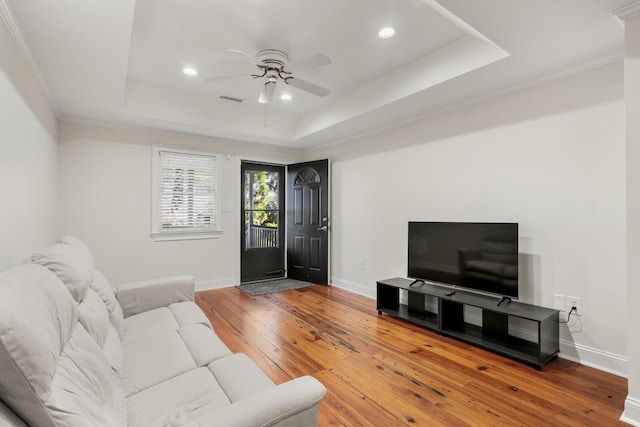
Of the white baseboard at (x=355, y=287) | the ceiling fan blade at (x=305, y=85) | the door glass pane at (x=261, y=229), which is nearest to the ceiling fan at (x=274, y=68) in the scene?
the ceiling fan blade at (x=305, y=85)

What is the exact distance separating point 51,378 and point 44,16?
2.18 m

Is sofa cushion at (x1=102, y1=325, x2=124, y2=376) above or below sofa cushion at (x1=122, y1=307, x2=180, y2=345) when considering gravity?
above

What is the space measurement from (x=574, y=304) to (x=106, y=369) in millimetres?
3230

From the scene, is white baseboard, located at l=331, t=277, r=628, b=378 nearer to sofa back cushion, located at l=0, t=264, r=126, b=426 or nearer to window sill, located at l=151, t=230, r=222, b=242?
sofa back cushion, located at l=0, t=264, r=126, b=426

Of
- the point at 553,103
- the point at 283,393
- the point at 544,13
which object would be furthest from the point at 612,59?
the point at 283,393

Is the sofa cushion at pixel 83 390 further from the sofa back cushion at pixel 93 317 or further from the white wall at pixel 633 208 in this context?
the white wall at pixel 633 208

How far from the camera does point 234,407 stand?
40.9 inches

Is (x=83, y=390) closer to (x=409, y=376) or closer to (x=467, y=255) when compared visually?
(x=409, y=376)

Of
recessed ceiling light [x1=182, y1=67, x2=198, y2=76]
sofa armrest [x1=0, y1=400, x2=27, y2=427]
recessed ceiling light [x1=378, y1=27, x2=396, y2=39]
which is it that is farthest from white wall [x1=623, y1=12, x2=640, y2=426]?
recessed ceiling light [x1=182, y1=67, x2=198, y2=76]

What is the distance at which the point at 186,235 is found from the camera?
4723 mm

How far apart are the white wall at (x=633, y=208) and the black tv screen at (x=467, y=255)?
0.89 meters

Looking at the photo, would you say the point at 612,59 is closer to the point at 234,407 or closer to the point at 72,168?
the point at 234,407

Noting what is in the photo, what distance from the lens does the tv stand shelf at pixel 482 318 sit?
8.25 ft

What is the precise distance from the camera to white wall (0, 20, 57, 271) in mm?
1950
